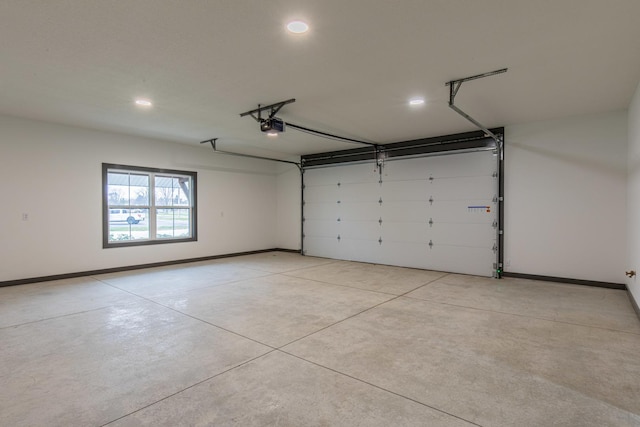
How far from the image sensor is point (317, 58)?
3238 millimetres

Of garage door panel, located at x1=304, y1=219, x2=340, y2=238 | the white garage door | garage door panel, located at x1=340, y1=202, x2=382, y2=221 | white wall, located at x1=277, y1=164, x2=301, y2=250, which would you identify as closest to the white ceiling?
the white garage door

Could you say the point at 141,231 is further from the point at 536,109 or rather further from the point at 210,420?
the point at 536,109

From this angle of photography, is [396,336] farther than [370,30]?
Yes

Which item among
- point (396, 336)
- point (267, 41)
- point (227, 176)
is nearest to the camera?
point (267, 41)

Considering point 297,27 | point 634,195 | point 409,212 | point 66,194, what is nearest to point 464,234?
point 409,212

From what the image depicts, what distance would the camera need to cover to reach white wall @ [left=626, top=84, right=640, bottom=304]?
3.98 metres

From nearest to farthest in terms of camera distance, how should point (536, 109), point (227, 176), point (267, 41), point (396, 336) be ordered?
point (267, 41)
point (396, 336)
point (536, 109)
point (227, 176)

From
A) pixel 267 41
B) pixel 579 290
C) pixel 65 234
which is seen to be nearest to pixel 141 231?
pixel 65 234

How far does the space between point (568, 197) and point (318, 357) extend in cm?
496

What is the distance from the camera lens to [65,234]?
5879mm

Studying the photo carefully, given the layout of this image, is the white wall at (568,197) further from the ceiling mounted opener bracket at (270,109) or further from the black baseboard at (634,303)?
the ceiling mounted opener bracket at (270,109)

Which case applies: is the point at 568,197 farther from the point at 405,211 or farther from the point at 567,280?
the point at 405,211

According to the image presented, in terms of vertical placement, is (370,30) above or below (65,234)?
above

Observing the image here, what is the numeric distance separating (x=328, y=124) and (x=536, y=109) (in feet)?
10.3
